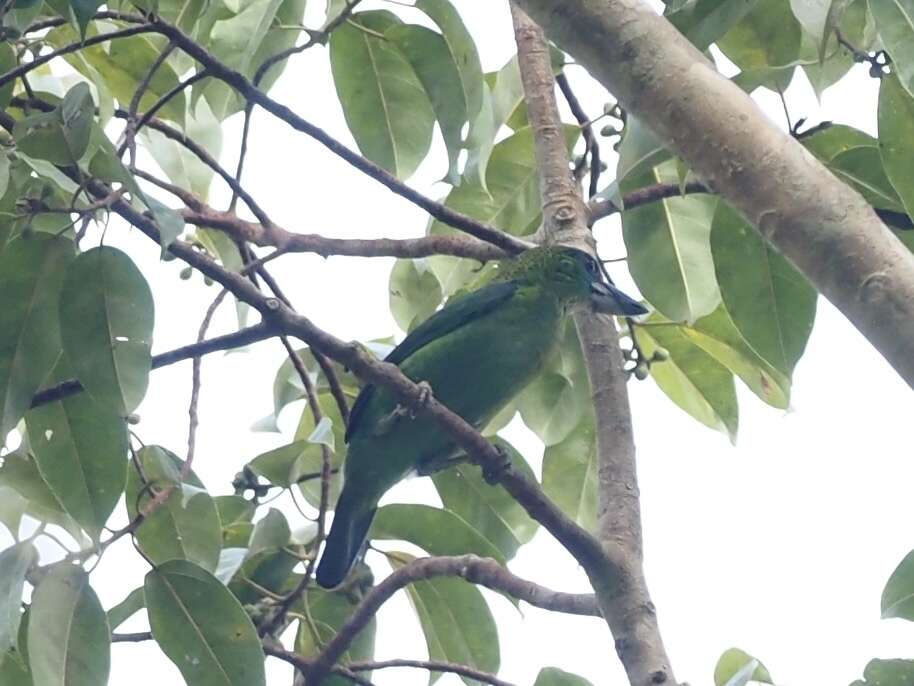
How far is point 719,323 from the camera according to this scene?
9.59ft

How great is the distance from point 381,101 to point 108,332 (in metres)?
1.02

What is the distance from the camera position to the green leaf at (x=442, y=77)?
249cm

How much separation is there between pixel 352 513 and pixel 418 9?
3.89 ft

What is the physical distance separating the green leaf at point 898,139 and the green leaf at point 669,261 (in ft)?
2.60

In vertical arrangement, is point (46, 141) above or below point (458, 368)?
below

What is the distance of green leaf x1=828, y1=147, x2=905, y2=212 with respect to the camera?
2.17 meters

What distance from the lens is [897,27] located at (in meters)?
1.61

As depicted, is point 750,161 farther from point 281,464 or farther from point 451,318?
point 451,318

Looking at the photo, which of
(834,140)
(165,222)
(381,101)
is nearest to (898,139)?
(834,140)

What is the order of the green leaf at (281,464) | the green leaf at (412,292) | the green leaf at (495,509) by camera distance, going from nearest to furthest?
the green leaf at (281,464) → the green leaf at (495,509) → the green leaf at (412,292)

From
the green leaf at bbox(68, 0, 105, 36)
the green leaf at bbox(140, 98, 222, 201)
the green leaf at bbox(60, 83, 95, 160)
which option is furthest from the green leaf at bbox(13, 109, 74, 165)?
the green leaf at bbox(140, 98, 222, 201)

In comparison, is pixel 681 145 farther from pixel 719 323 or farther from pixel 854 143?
pixel 719 323

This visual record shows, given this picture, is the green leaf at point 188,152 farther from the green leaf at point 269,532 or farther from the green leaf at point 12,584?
the green leaf at point 12,584

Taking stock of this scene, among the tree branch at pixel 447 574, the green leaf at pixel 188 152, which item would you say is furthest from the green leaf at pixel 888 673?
the green leaf at pixel 188 152
